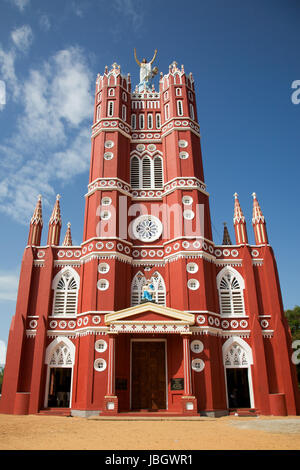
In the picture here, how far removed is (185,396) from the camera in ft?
67.2

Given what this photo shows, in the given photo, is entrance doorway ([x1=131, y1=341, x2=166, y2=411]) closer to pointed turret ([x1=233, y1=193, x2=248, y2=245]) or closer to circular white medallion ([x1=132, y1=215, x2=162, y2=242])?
circular white medallion ([x1=132, y1=215, x2=162, y2=242])

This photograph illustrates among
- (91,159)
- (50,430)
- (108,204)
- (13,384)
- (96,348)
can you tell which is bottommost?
(50,430)

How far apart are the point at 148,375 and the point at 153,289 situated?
5.59 meters

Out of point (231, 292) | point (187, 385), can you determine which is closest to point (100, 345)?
point (187, 385)

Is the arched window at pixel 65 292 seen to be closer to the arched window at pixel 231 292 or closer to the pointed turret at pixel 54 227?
the pointed turret at pixel 54 227

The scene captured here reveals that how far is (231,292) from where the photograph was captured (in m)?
25.7

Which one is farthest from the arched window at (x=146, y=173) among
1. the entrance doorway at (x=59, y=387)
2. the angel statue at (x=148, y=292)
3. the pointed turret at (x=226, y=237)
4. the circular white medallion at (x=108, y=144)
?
the entrance doorway at (x=59, y=387)

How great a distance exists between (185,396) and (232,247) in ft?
36.6

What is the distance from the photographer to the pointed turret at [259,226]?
2702cm

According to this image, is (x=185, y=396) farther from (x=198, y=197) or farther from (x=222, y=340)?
(x=198, y=197)

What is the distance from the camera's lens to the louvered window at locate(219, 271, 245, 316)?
2519 cm

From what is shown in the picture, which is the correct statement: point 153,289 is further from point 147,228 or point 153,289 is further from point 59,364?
point 59,364

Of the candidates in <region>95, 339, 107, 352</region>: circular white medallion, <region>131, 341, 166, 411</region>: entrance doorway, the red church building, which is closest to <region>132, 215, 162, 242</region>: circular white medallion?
the red church building
